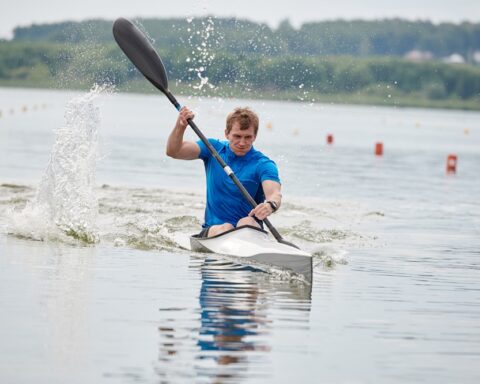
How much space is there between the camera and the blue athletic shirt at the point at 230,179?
45.6 ft

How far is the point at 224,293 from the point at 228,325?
1.68m

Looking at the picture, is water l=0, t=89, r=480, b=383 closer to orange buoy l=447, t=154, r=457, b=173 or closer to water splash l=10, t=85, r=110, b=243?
water splash l=10, t=85, r=110, b=243

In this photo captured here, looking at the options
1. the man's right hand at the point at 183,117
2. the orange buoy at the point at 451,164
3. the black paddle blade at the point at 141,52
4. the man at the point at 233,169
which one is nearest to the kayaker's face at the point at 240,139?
the man at the point at 233,169

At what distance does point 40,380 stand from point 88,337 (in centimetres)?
124

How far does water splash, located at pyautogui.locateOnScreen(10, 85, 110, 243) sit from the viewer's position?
603 inches

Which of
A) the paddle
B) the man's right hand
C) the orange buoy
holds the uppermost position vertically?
the paddle

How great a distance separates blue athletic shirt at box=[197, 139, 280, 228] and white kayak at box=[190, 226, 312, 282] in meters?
0.32

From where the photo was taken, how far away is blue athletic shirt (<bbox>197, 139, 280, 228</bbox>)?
13898mm

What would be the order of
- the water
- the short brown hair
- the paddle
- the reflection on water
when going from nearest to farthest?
the reflection on water
the water
the short brown hair
the paddle

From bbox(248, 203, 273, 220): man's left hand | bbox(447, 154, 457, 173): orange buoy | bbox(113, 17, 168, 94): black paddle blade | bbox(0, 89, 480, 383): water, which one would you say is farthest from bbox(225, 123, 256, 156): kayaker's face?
bbox(447, 154, 457, 173): orange buoy

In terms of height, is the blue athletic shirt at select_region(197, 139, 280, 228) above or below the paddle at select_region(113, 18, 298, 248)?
below

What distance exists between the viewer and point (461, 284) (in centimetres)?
1322

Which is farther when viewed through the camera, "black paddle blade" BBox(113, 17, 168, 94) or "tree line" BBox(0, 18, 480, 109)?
"tree line" BBox(0, 18, 480, 109)

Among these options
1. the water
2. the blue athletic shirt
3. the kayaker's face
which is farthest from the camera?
the blue athletic shirt
